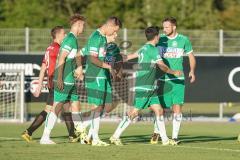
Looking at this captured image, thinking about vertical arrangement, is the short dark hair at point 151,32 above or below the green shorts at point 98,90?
above

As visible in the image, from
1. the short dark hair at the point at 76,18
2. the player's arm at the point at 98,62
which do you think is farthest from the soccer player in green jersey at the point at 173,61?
the player's arm at the point at 98,62

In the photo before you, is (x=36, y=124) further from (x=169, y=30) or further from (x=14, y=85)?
(x=14, y=85)

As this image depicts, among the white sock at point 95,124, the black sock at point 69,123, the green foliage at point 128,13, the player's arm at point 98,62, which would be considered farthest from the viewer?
the green foliage at point 128,13

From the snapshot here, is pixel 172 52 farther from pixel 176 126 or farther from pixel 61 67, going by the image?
pixel 61 67

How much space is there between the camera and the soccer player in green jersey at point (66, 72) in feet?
52.3

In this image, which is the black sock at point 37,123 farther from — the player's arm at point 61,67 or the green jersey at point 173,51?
the green jersey at point 173,51

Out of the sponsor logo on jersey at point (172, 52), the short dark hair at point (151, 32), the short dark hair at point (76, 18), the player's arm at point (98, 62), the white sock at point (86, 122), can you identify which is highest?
the short dark hair at point (76, 18)

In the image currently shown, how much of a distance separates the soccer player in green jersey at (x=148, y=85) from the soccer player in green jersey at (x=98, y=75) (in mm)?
547

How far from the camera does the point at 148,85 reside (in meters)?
16.5

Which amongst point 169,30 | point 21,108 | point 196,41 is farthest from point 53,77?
point 196,41

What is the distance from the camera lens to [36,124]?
17219mm

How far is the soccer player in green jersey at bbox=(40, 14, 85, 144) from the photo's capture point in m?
16.0

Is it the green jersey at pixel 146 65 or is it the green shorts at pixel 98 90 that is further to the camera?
the green jersey at pixel 146 65

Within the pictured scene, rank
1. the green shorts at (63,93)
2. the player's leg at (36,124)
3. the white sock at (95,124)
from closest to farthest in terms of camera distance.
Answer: the white sock at (95,124) < the green shorts at (63,93) < the player's leg at (36,124)
